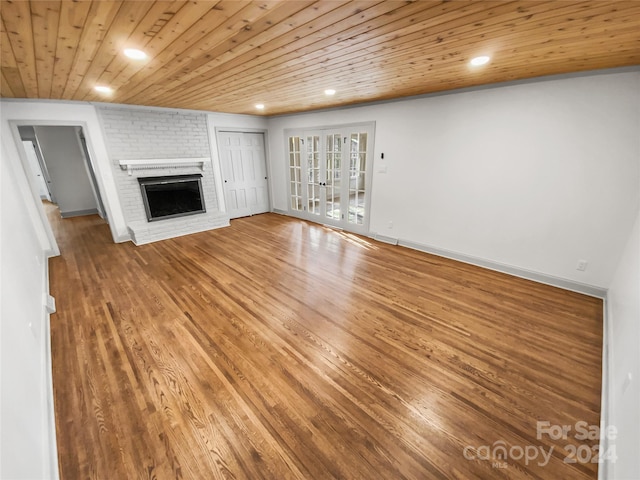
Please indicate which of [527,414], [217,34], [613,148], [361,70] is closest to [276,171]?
[361,70]

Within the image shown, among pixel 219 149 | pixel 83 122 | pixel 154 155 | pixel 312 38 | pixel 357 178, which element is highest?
pixel 312 38

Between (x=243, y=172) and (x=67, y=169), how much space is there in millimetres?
4718

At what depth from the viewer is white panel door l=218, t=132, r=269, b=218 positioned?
6164mm

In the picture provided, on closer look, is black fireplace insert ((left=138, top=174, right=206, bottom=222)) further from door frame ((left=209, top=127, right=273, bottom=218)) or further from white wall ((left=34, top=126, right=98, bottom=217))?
white wall ((left=34, top=126, right=98, bottom=217))

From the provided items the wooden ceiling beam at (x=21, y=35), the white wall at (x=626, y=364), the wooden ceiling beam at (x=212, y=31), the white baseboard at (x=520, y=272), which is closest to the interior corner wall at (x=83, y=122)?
the wooden ceiling beam at (x=21, y=35)

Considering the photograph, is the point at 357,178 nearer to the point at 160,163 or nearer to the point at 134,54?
the point at 134,54

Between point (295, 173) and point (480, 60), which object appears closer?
point (480, 60)

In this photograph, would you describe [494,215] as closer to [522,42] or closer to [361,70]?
[522,42]

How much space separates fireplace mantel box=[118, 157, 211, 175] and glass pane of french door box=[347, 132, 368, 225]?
3227mm

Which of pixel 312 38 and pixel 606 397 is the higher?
pixel 312 38

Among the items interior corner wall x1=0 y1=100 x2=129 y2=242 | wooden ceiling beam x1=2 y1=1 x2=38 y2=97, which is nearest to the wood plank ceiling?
wooden ceiling beam x1=2 y1=1 x2=38 y2=97

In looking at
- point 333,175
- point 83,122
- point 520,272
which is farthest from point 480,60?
point 83,122

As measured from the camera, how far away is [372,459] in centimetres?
144

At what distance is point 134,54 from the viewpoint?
6.91 ft
